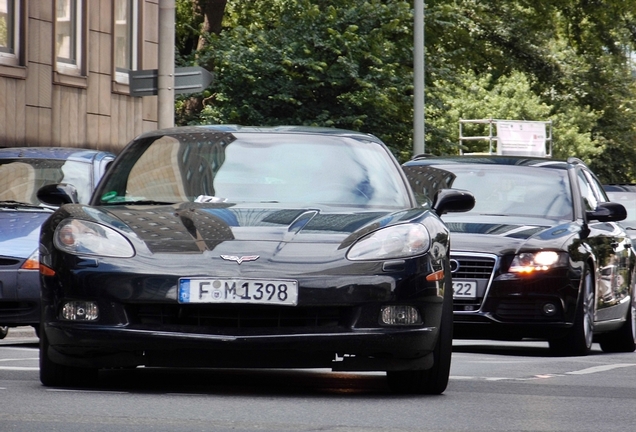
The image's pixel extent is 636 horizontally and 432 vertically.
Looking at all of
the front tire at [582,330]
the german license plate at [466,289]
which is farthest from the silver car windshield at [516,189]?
the german license plate at [466,289]

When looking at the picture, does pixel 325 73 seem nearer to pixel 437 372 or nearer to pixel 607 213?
pixel 607 213

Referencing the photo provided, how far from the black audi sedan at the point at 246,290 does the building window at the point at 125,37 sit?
58.2 ft

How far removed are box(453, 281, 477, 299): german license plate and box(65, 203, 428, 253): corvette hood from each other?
3.56 m

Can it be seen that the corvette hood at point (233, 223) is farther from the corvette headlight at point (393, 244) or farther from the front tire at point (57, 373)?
the front tire at point (57, 373)

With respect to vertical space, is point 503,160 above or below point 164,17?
below

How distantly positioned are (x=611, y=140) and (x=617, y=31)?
22.8 meters

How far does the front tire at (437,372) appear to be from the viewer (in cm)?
773

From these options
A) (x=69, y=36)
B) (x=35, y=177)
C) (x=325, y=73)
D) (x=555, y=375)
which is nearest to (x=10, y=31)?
(x=69, y=36)

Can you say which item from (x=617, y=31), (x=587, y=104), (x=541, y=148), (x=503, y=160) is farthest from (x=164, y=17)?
(x=541, y=148)

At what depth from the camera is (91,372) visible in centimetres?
793

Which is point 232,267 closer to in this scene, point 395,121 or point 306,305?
point 306,305

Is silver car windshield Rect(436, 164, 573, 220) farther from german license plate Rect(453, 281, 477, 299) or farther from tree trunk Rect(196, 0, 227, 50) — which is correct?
tree trunk Rect(196, 0, 227, 50)

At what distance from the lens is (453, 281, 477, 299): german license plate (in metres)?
11.6

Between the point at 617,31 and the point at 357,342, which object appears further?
the point at 617,31
